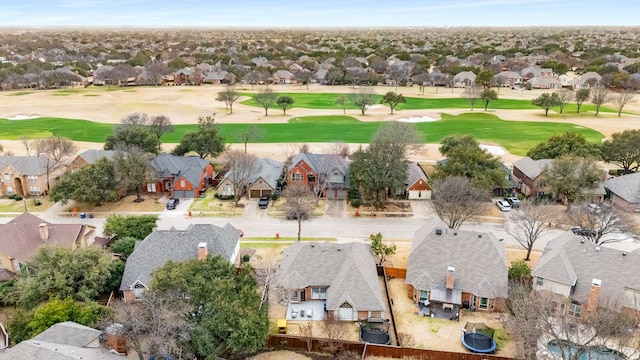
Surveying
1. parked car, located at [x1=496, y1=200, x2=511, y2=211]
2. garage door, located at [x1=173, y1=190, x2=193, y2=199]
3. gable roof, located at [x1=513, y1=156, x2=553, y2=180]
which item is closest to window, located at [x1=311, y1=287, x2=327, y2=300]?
parked car, located at [x1=496, y1=200, x2=511, y2=211]

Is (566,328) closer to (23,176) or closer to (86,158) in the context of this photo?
(86,158)

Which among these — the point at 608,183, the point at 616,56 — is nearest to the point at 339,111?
the point at 608,183

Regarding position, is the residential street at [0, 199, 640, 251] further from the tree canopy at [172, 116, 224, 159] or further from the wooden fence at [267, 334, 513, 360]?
the wooden fence at [267, 334, 513, 360]

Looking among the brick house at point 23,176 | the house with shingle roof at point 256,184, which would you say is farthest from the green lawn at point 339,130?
the house with shingle roof at point 256,184

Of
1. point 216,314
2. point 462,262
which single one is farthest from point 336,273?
point 216,314

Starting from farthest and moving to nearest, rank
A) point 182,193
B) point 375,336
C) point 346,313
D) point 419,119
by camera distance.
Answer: point 419,119 < point 182,193 < point 346,313 < point 375,336

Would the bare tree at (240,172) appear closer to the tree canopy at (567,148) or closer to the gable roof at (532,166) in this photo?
the gable roof at (532,166)
